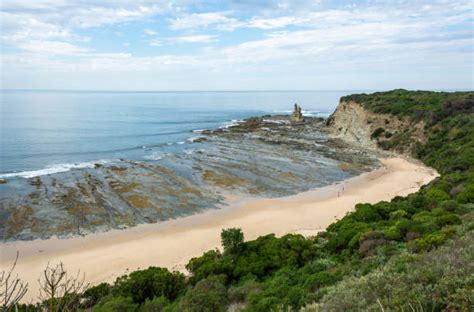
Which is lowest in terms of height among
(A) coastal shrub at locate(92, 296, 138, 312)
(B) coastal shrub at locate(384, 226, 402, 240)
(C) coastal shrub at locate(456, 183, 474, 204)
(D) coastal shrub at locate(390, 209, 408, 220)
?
(A) coastal shrub at locate(92, 296, 138, 312)

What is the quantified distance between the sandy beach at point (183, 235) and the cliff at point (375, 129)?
58.0 ft

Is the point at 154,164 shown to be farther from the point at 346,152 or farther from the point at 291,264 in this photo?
the point at 291,264

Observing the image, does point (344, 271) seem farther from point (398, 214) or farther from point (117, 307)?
point (398, 214)

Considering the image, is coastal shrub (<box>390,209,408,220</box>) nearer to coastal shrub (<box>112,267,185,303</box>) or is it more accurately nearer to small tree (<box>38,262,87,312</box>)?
coastal shrub (<box>112,267,185,303</box>)

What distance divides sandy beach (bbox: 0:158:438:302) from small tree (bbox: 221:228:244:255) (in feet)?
11.6

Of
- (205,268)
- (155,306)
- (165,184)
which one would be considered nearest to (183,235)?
(205,268)

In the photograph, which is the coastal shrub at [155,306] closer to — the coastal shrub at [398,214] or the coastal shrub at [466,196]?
the coastal shrub at [398,214]

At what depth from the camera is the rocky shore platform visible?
87.8 ft

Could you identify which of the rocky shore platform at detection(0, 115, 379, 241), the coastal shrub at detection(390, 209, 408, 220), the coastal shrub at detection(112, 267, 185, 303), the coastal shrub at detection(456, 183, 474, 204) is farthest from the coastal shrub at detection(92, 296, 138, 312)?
the coastal shrub at detection(456, 183, 474, 204)

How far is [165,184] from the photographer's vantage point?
36.0 m

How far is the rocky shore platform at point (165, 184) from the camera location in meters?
26.8

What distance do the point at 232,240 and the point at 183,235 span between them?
7.68m

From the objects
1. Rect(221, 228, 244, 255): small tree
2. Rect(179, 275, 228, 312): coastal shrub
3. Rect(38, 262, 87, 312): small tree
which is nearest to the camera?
Rect(38, 262, 87, 312): small tree

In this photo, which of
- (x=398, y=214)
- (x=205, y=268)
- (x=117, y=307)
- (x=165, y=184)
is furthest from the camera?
(x=165, y=184)
